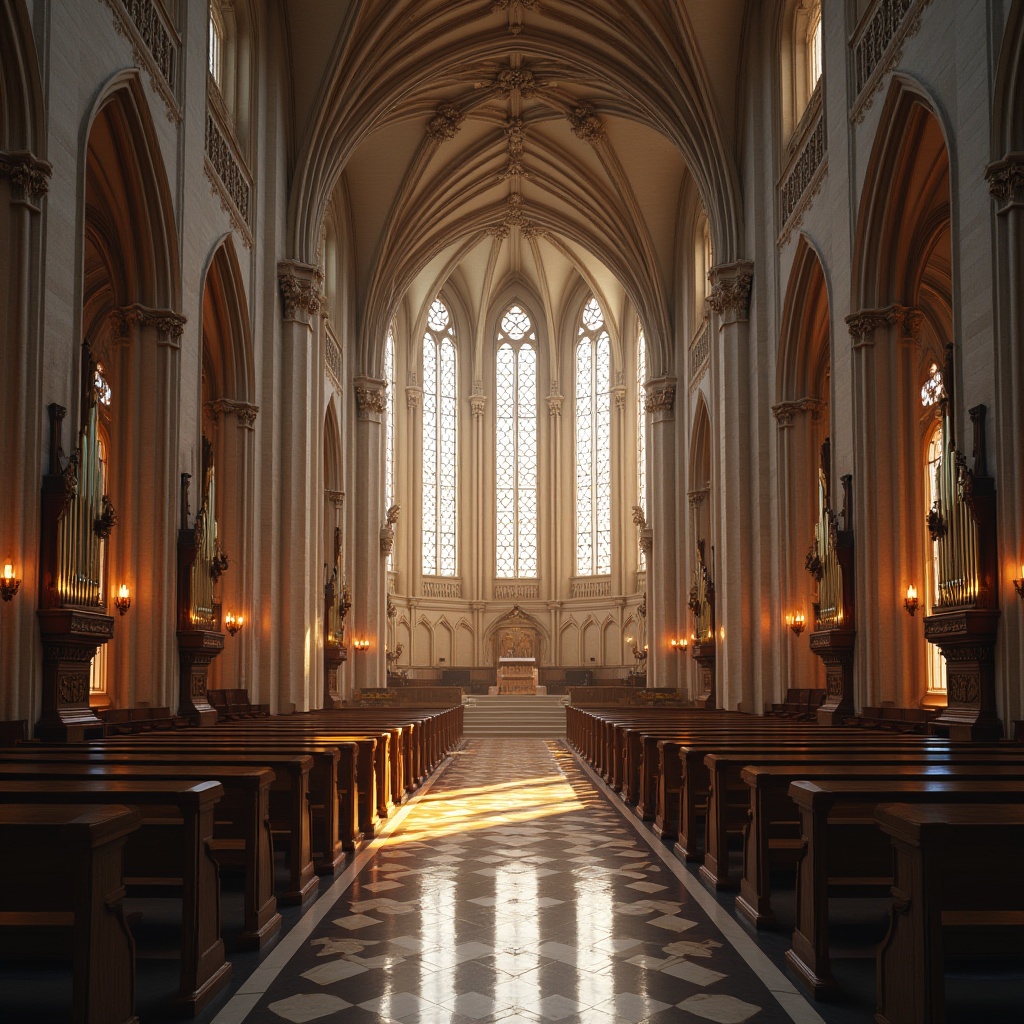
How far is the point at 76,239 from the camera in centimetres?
1177

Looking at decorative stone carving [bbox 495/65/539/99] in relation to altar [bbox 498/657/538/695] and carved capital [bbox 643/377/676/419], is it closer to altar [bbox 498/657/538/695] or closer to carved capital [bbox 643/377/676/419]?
carved capital [bbox 643/377/676/419]

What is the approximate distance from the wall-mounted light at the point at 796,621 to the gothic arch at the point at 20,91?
13695 mm

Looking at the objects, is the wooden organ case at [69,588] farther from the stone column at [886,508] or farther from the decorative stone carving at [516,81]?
the decorative stone carving at [516,81]

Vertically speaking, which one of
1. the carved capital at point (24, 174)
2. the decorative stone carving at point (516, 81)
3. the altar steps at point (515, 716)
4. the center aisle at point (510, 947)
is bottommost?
the altar steps at point (515, 716)

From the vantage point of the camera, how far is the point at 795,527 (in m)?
20.1

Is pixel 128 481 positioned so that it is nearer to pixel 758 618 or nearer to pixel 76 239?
pixel 76 239

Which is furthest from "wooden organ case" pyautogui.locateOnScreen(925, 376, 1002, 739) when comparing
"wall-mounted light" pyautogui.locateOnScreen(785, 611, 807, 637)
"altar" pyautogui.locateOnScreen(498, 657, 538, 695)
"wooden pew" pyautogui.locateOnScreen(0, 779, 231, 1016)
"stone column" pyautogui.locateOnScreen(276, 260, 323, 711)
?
"altar" pyautogui.locateOnScreen(498, 657, 538, 695)

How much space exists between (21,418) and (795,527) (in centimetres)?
1367

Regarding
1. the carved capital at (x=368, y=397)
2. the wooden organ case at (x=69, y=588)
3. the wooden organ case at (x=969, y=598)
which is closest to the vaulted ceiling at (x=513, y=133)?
the carved capital at (x=368, y=397)

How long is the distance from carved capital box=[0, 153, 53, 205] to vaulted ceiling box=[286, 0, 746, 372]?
40.6 ft

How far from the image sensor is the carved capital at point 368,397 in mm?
33281

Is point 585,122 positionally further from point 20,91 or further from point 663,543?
point 20,91

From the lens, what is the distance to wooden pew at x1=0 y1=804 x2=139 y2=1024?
12.5ft

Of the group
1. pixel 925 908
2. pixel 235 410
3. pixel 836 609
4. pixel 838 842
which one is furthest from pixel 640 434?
pixel 925 908
